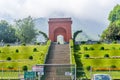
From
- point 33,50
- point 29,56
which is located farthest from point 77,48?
point 29,56

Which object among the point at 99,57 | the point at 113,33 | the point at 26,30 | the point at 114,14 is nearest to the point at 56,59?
the point at 99,57

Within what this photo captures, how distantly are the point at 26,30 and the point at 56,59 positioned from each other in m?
41.3

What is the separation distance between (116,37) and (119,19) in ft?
53.4

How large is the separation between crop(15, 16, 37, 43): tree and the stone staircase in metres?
29.4

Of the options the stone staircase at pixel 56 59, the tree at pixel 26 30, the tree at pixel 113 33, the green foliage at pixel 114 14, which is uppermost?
the green foliage at pixel 114 14

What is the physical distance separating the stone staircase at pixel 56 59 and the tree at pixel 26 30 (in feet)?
96.4

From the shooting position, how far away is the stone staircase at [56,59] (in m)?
35.6

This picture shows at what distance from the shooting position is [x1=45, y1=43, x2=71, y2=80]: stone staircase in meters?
35.6

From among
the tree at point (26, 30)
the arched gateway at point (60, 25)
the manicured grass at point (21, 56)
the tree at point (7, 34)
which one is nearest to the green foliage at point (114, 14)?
the tree at point (26, 30)

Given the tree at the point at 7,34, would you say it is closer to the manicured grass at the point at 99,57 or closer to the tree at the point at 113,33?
the tree at the point at 113,33

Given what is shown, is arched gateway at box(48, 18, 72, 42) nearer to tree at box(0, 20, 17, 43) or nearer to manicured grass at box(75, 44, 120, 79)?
manicured grass at box(75, 44, 120, 79)

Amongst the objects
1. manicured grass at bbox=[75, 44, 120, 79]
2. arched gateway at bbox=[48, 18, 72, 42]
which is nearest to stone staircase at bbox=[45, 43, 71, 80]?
manicured grass at bbox=[75, 44, 120, 79]

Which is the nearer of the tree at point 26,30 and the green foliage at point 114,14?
the tree at point 26,30

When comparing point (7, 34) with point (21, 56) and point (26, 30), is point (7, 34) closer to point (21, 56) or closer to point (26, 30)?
point (26, 30)
